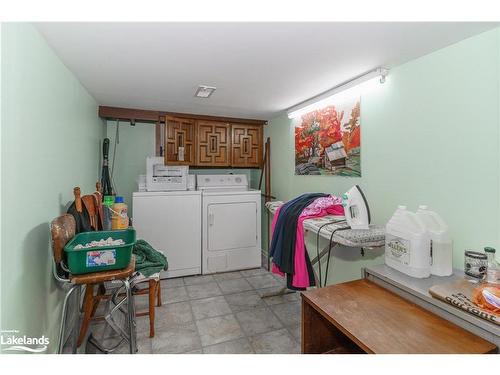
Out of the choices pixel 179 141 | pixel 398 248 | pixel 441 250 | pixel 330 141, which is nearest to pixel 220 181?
pixel 179 141

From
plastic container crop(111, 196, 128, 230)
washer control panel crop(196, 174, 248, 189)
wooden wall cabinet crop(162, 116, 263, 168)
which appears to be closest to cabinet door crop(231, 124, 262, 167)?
wooden wall cabinet crop(162, 116, 263, 168)

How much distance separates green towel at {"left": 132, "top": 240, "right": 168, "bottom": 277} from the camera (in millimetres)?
1812

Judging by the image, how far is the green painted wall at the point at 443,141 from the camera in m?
1.27

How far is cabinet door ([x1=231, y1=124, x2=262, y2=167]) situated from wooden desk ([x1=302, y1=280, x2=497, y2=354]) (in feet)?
7.94

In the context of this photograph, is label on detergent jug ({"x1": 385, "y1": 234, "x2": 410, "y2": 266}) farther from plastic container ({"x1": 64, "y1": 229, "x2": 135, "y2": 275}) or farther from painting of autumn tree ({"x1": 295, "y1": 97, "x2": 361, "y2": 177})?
plastic container ({"x1": 64, "y1": 229, "x2": 135, "y2": 275})

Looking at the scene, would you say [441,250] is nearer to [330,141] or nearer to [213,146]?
[330,141]

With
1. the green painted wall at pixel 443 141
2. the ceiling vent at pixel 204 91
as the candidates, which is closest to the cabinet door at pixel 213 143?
the ceiling vent at pixel 204 91

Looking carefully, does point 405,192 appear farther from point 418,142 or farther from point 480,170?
point 480,170

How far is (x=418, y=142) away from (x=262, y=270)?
7.90 feet

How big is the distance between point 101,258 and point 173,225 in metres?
1.70

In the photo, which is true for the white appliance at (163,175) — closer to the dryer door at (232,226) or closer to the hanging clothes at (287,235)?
the dryer door at (232,226)

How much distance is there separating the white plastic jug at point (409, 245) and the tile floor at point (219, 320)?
1.02 m
